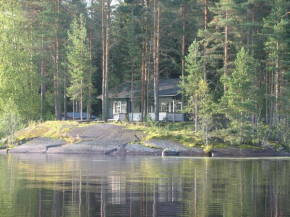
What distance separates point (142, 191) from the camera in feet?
64.6

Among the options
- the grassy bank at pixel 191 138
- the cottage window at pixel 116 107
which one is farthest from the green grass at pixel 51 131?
the cottage window at pixel 116 107

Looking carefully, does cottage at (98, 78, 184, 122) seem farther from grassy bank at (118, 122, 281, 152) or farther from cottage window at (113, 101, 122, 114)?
grassy bank at (118, 122, 281, 152)

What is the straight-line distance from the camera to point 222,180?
23.6m

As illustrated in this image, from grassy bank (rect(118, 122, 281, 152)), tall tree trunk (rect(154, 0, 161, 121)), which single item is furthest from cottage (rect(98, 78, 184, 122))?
grassy bank (rect(118, 122, 281, 152))

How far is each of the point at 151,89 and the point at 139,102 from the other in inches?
85.2

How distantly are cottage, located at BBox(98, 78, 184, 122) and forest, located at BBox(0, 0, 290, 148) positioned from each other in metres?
1.21

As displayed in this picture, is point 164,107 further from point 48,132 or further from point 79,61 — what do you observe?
point 48,132

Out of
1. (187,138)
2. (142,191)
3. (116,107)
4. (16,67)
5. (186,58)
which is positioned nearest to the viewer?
(142,191)

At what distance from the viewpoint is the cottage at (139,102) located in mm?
60359

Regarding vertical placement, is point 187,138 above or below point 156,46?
below

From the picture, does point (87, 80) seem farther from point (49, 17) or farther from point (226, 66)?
point (226, 66)

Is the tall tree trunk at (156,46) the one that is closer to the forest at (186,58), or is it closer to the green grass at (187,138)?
the forest at (186,58)

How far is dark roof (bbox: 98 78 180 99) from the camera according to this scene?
61.5 metres

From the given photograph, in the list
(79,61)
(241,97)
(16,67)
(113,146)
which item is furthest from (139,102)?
(113,146)
